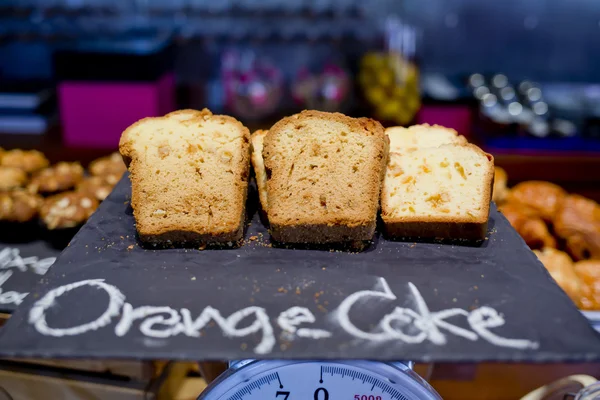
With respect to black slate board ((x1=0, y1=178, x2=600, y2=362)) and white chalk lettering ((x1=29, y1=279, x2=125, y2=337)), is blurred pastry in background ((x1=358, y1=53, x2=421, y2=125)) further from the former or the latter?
white chalk lettering ((x1=29, y1=279, x2=125, y2=337))

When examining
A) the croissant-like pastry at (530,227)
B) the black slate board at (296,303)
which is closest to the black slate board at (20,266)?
the black slate board at (296,303)

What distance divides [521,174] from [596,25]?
1.57 metres

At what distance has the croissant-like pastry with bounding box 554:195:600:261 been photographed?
2211mm

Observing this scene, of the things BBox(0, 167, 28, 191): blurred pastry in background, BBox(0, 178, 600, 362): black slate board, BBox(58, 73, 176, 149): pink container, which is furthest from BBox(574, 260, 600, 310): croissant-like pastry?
BBox(58, 73, 176, 149): pink container

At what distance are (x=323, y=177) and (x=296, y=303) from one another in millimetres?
410

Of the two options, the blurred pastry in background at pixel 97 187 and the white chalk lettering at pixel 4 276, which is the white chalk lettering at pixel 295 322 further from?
the blurred pastry in background at pixel 97 187

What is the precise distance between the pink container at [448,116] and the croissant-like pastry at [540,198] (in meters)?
1.14

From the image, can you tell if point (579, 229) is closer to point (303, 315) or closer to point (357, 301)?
point (357, 301)

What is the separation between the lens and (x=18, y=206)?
77.1 inches

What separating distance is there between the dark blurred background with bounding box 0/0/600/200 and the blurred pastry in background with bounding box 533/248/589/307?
4.88 feet

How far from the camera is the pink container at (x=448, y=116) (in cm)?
363

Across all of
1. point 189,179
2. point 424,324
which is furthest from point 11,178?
point 424,324

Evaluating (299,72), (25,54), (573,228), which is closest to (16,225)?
(573,228)

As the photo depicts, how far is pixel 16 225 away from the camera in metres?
1.94
